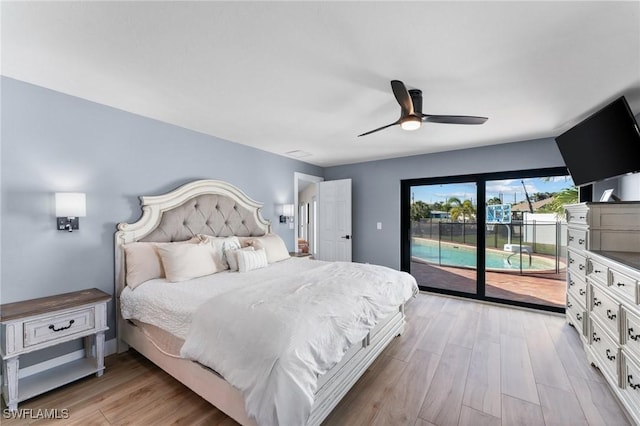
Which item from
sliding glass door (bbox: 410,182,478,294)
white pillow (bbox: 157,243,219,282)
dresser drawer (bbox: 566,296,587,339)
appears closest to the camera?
white pillow (bbox: 157,243,219,282)

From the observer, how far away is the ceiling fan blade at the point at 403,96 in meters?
1.84

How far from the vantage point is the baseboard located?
210 centimetres

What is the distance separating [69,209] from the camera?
2.18 m

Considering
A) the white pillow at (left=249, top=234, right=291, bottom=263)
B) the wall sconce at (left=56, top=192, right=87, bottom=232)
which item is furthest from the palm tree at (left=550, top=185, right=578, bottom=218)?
the wall sconce at (left=56, top=192, right=87, bottom=232)

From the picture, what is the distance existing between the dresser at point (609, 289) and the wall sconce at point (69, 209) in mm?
4084

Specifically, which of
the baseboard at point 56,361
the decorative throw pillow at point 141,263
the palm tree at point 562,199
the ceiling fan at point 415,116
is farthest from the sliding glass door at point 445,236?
the baseboard at point 56,361

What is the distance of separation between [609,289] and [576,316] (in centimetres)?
113

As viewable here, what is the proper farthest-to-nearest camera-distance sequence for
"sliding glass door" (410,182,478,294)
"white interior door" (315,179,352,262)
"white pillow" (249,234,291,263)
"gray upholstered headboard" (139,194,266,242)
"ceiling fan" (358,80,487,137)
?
"white interior door" (315,179,352,262), "sliding glass door" (410,182,478,294), "white pillow" (249,234,291,263), "gray upholstered headboard" (139,194,266,242), "ceiling fan" (358,80,487,137)

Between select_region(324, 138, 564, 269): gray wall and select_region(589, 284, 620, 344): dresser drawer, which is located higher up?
select_region(324, 138, 564, 269): gray wall

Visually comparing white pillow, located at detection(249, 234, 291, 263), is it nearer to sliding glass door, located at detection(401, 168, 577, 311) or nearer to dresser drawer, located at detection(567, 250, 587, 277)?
sliding glass door, located at detection(401, 168, 577, 311)

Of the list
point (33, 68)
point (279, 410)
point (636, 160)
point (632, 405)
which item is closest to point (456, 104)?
point (636, 160)

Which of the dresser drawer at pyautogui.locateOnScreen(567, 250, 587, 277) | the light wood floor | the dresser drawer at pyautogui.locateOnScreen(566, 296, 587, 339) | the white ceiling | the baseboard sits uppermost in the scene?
the white ceiling

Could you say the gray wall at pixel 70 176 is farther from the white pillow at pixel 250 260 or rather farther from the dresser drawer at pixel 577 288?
the dresser drawer at pixel 577 288

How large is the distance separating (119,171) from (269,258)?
181cm
